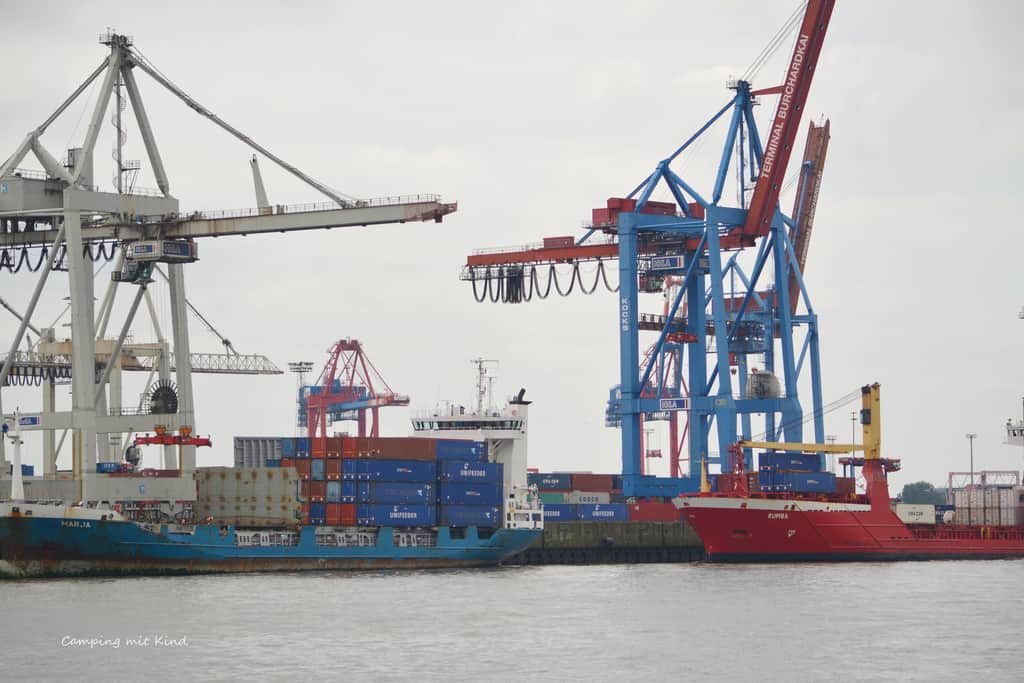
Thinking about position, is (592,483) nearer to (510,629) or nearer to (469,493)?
(469,493)

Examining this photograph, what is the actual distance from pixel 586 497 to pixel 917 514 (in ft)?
56.7

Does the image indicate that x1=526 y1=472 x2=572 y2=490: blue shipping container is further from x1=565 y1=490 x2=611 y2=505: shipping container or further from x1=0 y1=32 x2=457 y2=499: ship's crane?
x1=0 y1=32 x2=457 y2=499: ship's crane

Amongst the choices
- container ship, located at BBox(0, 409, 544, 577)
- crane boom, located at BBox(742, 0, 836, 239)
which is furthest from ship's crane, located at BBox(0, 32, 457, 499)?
crane boom, located at BBox(742, 0, 836, 239)

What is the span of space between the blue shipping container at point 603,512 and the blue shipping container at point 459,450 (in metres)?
14.4

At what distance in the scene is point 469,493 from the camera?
232 feet

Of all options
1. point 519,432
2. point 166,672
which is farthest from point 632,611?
point 519,432

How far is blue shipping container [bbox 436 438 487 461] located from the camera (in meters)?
69.8

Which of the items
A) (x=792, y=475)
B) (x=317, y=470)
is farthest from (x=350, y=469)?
(x=792, y=475)

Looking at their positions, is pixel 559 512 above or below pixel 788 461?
below

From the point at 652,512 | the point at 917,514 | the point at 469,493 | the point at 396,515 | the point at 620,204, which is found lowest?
the point at 917,514

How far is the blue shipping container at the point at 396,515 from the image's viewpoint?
67.9 metres

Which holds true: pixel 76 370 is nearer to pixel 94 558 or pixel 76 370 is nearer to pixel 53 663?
pixel 94 558

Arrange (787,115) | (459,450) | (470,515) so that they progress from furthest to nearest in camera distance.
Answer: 1. (787,115)
2. (470,515)
3. (459,450)

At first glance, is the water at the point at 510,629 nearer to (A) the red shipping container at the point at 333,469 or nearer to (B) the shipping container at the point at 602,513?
(A) the red shipping container at the point at 333,469
